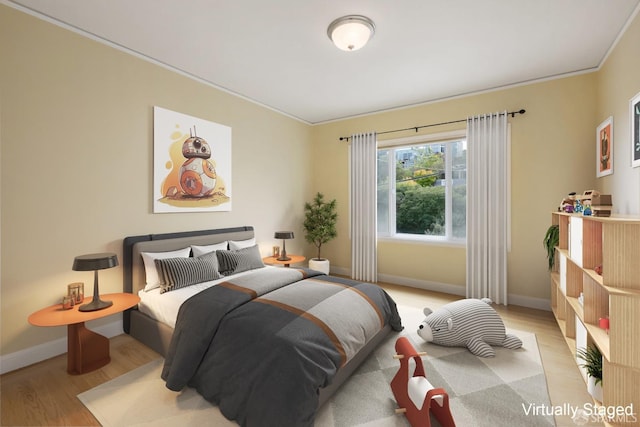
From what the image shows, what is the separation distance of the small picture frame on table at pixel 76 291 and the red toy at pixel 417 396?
2.61 metres

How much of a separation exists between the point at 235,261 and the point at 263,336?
169 cm

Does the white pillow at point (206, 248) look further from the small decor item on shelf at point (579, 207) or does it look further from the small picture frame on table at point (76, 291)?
the small decor item on shelf at point (579, 207)

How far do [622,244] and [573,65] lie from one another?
105 inches

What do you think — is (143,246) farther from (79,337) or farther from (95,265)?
(79,337)

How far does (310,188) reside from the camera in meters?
5.50

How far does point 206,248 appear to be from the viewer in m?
3.35

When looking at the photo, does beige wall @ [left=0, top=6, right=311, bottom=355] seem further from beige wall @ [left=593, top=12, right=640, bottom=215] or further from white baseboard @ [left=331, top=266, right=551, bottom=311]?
beige wall @ [left=593, top=12, right=640, bottom=215]

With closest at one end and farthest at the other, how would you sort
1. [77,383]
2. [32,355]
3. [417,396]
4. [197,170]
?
[417,396]
[77,383]
[32,355]
[197,170]

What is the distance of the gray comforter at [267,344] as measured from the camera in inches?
63.1

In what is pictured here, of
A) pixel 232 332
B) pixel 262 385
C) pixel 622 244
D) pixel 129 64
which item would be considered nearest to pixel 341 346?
pixel 262 385

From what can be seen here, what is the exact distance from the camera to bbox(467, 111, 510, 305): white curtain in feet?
12.3

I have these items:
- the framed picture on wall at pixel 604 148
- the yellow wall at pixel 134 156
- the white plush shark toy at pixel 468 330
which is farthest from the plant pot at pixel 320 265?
the framed picture on wall at pixel 604 148

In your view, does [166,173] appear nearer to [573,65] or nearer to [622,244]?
[622,244]

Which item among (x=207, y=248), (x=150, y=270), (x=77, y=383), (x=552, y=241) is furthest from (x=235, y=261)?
(x=552, y=241)
